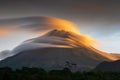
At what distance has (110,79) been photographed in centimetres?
16975

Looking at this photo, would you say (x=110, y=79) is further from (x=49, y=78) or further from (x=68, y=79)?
(x=49, y=78)

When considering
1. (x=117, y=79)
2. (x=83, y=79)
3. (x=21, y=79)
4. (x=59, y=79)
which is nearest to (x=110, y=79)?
(x=117, y=79)

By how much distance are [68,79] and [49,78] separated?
35.8 ft

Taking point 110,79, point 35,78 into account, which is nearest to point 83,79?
point 110,79

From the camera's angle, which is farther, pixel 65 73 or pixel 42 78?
pixel 65 73

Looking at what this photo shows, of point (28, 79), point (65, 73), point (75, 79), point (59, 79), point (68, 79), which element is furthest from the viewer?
point (65, 73)

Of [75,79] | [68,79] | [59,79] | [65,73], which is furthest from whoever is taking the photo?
[65,73]

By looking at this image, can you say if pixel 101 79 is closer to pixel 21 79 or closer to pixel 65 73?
pixel 65 73

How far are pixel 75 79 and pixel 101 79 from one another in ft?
41.7

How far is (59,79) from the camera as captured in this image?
14362 centimetres

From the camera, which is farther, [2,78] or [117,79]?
[117,79]

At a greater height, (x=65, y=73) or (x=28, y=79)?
(x=65, y=73)

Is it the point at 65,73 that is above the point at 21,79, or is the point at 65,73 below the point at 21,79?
above

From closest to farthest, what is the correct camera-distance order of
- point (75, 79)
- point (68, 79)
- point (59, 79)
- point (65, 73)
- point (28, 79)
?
point (28, 79), point (59, 79), point (68, 79), point (75, 79), point (65, 73)
